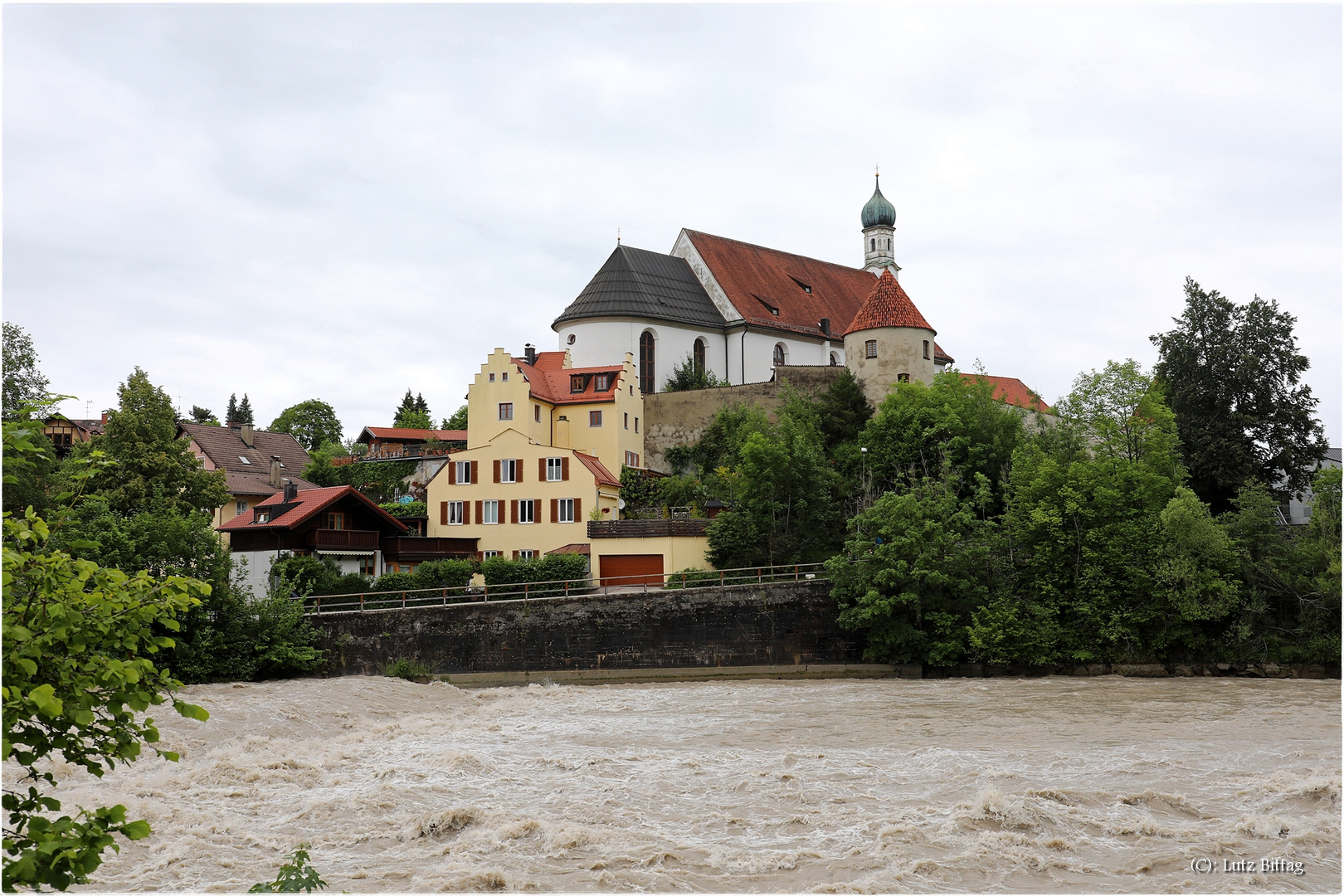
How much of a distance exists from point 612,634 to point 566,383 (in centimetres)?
2007

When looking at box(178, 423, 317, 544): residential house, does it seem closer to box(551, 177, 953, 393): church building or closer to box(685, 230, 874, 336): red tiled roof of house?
box(551, 177, 953, 393): church building

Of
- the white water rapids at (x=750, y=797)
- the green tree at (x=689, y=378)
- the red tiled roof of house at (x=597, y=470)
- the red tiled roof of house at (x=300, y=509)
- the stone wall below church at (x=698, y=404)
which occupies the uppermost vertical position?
the green tree at (x=689, y=378)

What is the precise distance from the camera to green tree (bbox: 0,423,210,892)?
505cm

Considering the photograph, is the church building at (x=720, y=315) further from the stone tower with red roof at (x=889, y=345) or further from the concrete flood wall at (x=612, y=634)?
the concrete flood wall at (x=612, y=634)

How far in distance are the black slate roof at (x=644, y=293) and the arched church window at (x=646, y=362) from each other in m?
1.18

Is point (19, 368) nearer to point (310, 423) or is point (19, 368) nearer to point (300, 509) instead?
point (300, 509)

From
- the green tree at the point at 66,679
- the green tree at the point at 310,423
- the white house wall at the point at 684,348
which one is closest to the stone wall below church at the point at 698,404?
the white house wall at the point at 684,348

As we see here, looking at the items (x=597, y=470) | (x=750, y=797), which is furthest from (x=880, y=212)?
Result: (x=750, y=797)

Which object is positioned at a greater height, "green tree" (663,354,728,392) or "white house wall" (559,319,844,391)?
"white house wall" (559,319,844,391)

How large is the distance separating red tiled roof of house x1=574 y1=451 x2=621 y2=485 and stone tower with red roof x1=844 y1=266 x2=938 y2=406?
13207 millimetres

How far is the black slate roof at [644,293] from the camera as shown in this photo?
58.0 metres

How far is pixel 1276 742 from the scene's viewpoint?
19.3 metres

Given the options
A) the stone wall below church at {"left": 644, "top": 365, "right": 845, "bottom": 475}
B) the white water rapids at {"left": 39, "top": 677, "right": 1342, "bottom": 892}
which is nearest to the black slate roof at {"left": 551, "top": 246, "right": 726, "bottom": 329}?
the stone wall below church at {"left": 644, "top": 365, "right": 845, "bottom": 475}

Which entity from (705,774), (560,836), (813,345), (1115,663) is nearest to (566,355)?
(813,345)
